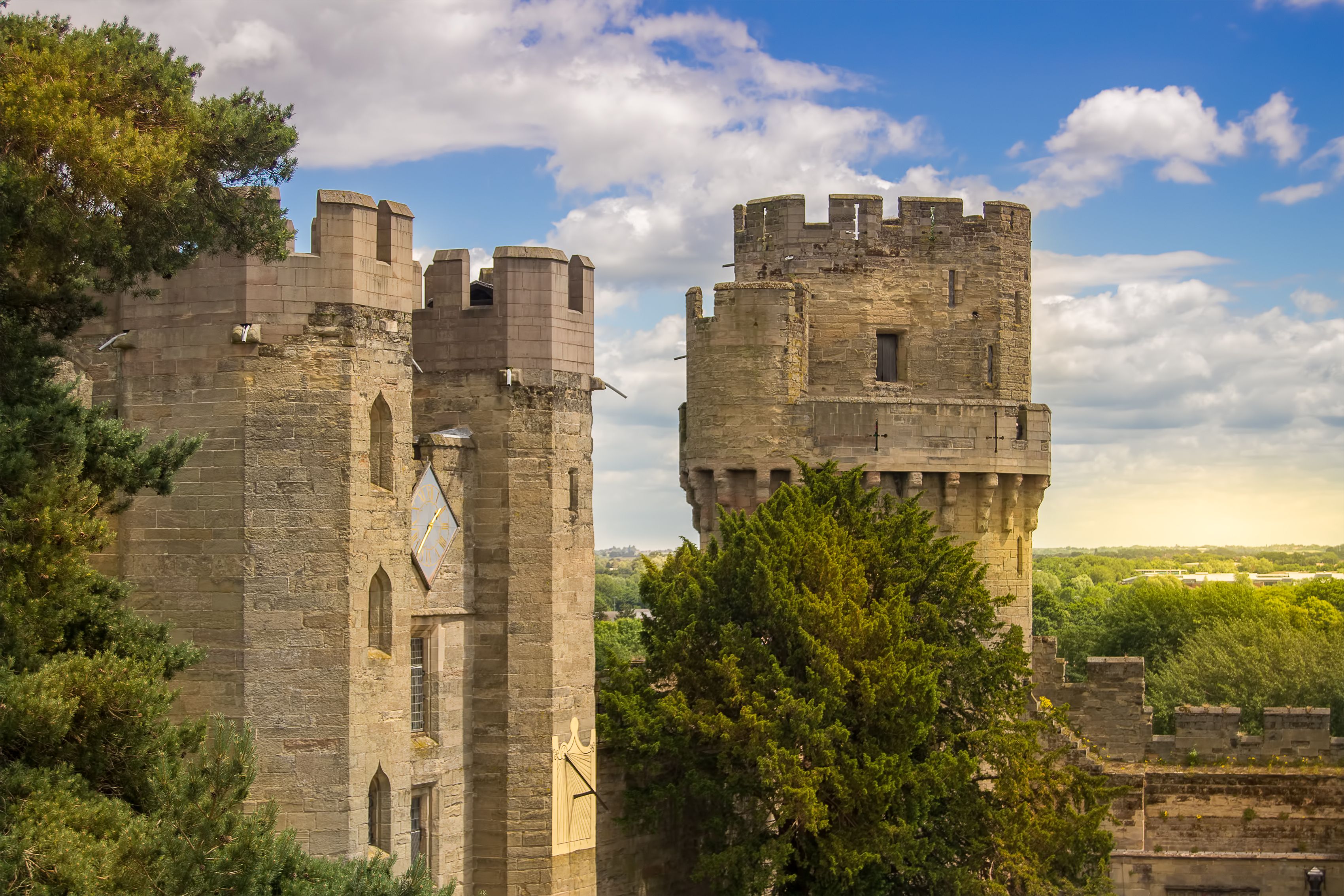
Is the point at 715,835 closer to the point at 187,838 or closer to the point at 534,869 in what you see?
the point at 534,869

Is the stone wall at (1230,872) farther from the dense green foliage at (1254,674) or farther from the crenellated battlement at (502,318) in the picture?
the crenellated battlement at (502,318)

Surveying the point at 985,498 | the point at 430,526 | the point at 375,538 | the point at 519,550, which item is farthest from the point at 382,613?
the point at 985,498

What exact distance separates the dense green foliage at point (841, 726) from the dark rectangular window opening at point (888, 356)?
8111 millimetres

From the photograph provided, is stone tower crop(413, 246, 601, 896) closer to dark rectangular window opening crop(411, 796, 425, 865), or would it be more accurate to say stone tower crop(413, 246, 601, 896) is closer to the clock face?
the clock face

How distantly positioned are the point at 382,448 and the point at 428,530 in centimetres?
220

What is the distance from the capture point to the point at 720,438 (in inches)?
1371

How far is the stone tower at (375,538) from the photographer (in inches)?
804

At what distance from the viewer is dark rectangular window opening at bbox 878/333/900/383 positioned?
Answer: 3719 cm

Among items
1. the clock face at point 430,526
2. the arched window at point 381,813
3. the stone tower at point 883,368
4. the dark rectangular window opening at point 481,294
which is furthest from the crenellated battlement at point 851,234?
the arched window at point 381,813

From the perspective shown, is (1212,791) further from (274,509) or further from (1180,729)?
(274,509)

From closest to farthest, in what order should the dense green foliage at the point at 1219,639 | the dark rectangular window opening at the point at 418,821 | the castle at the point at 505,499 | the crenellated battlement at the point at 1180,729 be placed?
the castle at the point at 505,499 < the dark rectangular window opening at the point at 418,821 < the crenellated battlement at the point at 1180,729 < the dense green foliage at the point at 1219,639

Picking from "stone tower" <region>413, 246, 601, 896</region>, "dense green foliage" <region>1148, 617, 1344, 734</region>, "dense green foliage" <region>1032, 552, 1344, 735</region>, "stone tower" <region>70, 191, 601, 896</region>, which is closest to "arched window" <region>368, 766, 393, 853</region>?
"stone tower" <region>70, 191, 601, 896</region>

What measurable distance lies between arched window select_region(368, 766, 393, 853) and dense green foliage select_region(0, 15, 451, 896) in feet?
7.14

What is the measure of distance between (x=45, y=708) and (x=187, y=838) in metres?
2.03
